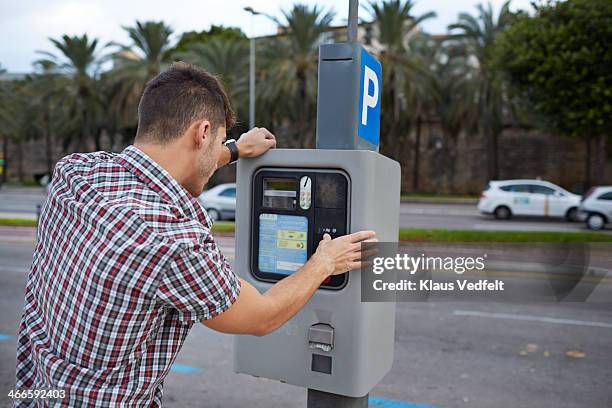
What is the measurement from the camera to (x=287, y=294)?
1.56 m

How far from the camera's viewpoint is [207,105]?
154cm

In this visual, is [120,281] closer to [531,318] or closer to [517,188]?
[531,318]

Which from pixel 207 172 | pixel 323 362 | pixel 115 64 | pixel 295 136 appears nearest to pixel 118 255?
pixel 207 172

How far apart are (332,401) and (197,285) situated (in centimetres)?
83

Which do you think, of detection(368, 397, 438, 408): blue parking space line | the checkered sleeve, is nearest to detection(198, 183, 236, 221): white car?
detection(368, 397, 438, 408): blue parking space line

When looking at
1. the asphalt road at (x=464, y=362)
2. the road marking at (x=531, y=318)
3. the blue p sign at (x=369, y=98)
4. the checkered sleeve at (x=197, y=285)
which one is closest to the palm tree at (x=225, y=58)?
the road marking at (x=531, y=318)

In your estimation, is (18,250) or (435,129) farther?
(435,129)

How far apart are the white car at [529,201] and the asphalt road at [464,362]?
12.2 meters

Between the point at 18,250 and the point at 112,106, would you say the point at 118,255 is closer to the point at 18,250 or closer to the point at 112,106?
the point at 18,250

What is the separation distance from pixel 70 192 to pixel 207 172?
14.0 inches

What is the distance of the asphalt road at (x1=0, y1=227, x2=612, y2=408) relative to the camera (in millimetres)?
3982

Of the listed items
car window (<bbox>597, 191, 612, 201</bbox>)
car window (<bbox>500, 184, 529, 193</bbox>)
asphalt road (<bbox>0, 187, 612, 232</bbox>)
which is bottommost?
asphalt road (<bbox>0, 187, 612, 232</bbox>)

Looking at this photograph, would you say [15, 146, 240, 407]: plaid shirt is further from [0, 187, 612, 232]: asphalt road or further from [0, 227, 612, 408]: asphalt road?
[0, 187, 612, 232]: asphalt road

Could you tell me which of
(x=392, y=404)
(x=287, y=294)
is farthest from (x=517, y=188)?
(x=287, y=294)
